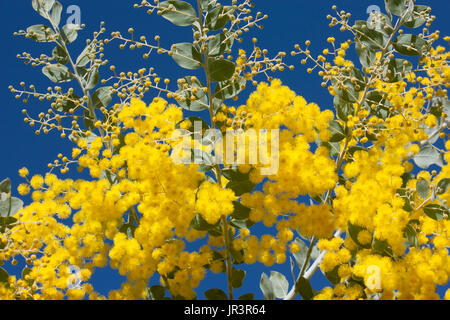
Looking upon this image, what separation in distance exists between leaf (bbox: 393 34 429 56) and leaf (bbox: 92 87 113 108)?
1.69m

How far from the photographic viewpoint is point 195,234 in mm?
2594

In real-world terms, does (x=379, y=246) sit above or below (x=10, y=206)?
below

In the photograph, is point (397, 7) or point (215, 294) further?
point (397, 7)

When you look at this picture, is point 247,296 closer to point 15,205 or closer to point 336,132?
point 336,132

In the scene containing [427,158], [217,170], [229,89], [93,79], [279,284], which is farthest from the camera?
[93,79]

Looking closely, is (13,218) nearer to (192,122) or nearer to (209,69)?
(192,122)

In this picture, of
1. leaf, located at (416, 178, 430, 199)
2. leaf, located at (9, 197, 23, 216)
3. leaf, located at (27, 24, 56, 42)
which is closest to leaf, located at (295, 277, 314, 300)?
leaf, located at (416, 178, 430, 199)

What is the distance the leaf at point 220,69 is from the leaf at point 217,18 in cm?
18

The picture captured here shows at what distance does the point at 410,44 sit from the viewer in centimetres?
289

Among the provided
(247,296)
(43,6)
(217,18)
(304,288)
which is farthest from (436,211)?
(43,6)

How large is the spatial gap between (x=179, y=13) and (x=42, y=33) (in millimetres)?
1128

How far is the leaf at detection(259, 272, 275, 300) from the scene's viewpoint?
2.96 metres
